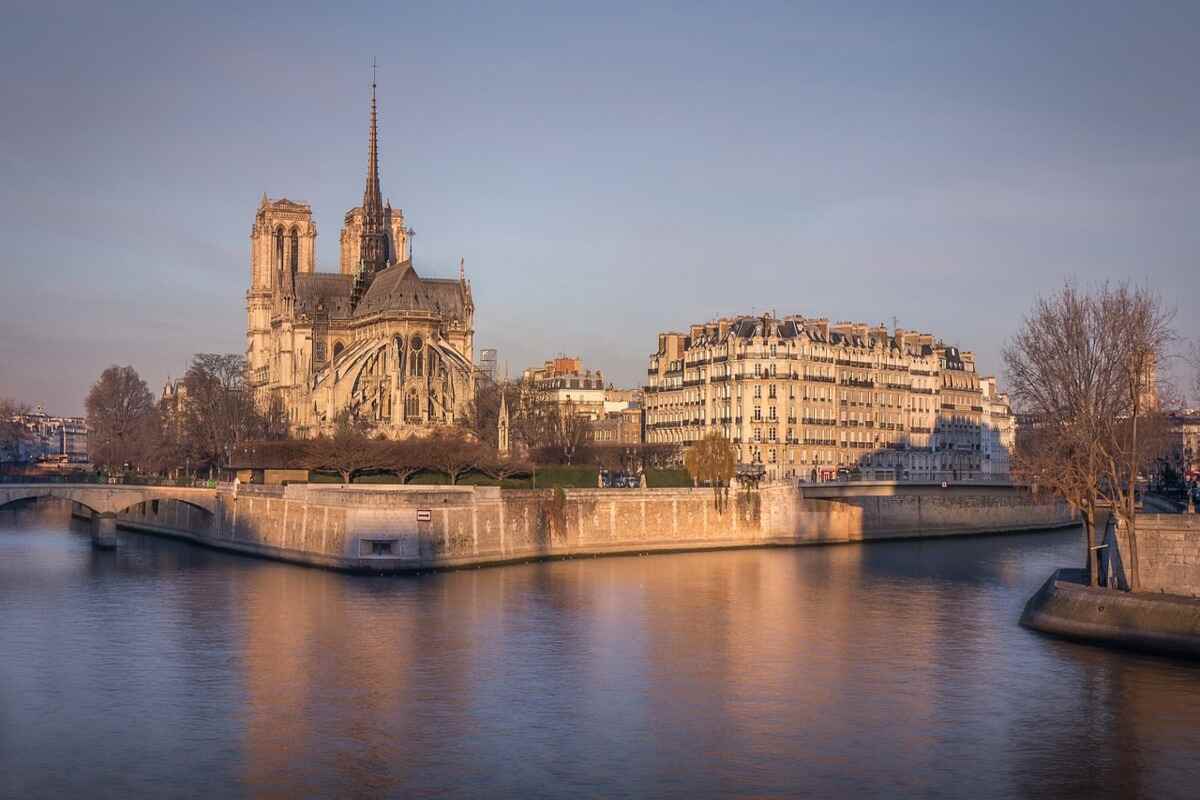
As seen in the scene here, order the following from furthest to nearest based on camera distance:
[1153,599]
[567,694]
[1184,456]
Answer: [1184,456], [1153,599], [567,694]

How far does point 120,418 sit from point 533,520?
5543cm

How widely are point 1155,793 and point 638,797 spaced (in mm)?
7958

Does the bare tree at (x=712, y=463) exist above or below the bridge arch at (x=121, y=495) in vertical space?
above

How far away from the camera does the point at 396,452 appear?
6400 centimetres

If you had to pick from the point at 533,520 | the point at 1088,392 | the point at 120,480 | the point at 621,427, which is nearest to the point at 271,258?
the point at 621,427

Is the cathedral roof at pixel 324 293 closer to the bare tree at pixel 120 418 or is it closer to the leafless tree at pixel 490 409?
the bare tree at pixel 120 418

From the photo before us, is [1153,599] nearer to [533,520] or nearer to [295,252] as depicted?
[533,520]

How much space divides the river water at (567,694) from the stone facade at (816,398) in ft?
109

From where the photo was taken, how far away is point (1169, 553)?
111ft

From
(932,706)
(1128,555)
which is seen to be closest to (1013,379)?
(1128,555)

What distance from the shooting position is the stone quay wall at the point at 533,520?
51406 millimetres

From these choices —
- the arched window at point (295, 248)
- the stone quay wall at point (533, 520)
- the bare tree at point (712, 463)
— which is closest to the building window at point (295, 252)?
the arched window at point (295, 248)

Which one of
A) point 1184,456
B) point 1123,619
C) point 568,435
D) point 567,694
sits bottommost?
point 567,694

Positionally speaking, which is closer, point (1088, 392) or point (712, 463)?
point (1088, 392)
